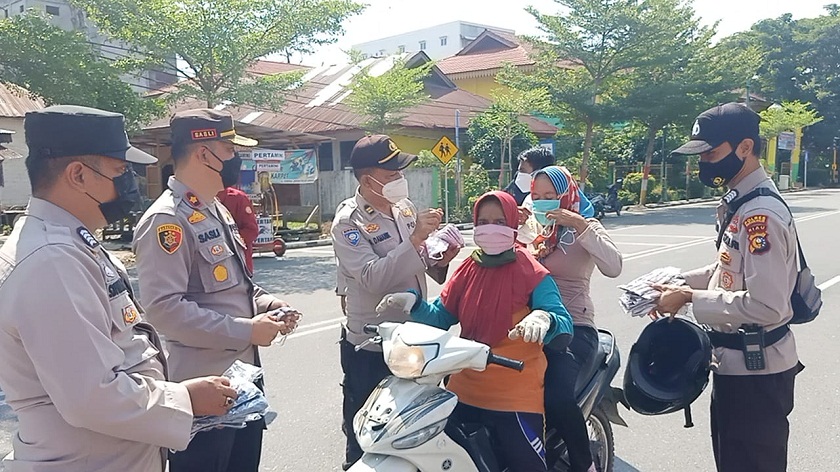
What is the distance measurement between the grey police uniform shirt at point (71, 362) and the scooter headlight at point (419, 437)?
0.75m

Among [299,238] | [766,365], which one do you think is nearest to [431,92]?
[299,238]

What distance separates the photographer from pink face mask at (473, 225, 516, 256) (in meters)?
2.89

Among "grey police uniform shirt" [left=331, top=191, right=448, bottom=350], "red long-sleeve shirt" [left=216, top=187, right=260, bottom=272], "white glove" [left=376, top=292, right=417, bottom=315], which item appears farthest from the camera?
"red long-sleeve shirt" [left=216, top=187, right=260, bottom=272]

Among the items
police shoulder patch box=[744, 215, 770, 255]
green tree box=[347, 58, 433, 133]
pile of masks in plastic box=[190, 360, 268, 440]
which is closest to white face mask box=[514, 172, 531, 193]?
police shoulder patch box=[744, 215, 770, 255]

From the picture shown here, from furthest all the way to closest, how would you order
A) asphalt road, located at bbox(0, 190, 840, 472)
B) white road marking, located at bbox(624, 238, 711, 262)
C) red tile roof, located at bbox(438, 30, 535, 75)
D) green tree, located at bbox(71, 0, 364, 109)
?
1. red tile roof, located at bbox(438, 30, 535, 75)
2. green tree, located at bbox(71, 0, 364, 109)
3. white road marking, located at bbox(624, 238, 711, 262)
4. asphalt road, located at bbox(0, 190, 840, 472)

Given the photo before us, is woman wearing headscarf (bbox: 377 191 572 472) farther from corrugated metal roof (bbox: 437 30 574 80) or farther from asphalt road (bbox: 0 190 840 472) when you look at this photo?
corrugated metal roof (bbox: 437 30 574 80)

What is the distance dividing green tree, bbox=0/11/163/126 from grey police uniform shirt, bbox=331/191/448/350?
9351 mm

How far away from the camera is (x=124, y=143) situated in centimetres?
207

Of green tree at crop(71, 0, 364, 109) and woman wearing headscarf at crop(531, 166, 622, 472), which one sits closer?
woman wearing headscarf at crop(531, 166, 622, 472)

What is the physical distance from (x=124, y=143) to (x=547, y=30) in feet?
80.9

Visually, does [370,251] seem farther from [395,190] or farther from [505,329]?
[505,329]

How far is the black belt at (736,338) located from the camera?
9.38ft

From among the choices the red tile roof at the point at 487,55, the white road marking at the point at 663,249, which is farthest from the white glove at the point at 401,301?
the red tile roof at the point at 487,55

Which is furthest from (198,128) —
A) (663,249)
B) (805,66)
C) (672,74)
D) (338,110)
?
(805,66)
